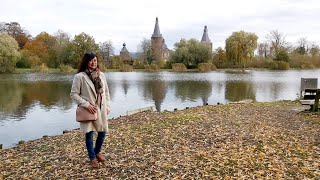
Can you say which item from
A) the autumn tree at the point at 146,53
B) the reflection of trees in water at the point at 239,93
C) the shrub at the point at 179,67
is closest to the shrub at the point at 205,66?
the shrub at the point at 179,67

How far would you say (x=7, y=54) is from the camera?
5309cm

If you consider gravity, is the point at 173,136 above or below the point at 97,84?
below

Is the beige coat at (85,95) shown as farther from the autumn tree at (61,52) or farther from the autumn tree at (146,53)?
the autumn tree at (146,53)

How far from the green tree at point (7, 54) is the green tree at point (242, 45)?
41.7 meters

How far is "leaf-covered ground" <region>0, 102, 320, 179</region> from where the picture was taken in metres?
5.51

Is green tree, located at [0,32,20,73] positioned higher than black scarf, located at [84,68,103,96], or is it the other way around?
green tree, located at [0,32,20,73]

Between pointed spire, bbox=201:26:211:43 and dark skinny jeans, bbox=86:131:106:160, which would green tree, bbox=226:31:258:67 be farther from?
dark skinny jeans, bbox=86:131:106:160

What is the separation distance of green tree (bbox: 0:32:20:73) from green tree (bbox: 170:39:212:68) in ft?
114

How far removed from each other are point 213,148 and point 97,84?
307 centimetres

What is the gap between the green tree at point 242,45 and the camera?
65875 millimetres

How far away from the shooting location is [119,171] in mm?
5605

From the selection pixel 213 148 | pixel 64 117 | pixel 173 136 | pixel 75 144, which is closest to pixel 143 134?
pixel 173 136

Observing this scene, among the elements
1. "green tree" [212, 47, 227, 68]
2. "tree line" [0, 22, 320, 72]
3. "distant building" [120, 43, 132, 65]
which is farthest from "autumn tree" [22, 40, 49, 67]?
"green tree" [212, 47, 227, 68]

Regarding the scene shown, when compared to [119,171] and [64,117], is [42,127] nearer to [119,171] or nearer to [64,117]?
[64,117]
